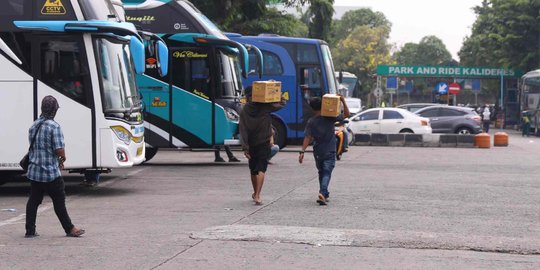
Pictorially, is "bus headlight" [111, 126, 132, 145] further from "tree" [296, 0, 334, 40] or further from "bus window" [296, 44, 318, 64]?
"tree" [296, 0, 334, 40]

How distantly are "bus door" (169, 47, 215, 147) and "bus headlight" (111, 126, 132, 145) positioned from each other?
5.58 m

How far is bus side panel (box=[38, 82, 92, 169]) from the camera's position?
1391cm

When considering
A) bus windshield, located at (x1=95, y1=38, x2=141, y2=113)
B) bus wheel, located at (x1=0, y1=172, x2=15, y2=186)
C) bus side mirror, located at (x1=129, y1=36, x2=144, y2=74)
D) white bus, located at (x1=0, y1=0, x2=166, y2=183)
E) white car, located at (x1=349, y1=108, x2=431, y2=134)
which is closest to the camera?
white bus, located at (x1=0, y1=0, x2=166, y2=183)

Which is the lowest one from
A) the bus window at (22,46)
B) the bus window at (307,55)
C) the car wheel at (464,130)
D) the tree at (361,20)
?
the car wheel at (464,130)

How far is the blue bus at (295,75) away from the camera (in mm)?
24859

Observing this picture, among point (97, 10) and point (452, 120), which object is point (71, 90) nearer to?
point (97, 10)

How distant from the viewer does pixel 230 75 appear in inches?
806

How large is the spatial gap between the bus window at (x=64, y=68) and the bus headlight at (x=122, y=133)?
27.3 inches

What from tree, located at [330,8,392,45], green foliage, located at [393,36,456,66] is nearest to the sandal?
tree, located at [330,8,392,45]

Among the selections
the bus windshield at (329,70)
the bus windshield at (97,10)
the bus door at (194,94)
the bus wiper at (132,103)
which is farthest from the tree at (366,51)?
the bus windshield at (97,10)

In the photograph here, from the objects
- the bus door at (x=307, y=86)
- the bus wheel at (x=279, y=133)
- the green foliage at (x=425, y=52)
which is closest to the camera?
the bus wheel at (x=279, y=133)

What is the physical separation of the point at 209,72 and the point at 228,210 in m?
8.36

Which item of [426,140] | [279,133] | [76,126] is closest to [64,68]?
[76,126]

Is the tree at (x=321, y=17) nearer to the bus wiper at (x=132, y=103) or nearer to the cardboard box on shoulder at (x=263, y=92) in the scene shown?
the bus wiper at (x=132, y=103)
